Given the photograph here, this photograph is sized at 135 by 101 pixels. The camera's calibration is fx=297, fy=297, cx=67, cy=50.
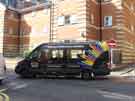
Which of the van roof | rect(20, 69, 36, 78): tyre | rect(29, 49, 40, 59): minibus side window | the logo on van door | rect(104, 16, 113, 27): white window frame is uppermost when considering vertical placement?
rect(104, 16, 113, 27): white window frame

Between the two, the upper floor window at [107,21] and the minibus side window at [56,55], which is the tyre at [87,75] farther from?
the upper floor window at [107,21]

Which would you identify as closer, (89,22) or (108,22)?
(89,22)

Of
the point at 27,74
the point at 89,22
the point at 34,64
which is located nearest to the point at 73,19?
the point at 89,22

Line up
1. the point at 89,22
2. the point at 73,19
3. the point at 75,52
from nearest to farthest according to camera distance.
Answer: the point at 75,52
the point at 89,22
the point at 73,19

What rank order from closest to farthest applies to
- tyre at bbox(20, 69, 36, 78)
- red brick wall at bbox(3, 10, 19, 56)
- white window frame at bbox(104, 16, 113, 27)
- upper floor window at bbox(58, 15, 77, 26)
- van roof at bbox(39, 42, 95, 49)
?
van roof at bbox(39, 42, 95, 49) → tyre at bbox(20, 69, 36, 78) → upper floor window at bbox(58, 15, 77, 26) → white window frame at bbox(104, 16, 113, 27) → red brick wall at bbox(3, 10, 19, 56)

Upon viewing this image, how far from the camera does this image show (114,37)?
3195cm

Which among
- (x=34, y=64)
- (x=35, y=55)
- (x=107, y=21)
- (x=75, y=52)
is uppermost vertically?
(x=107, y=21)

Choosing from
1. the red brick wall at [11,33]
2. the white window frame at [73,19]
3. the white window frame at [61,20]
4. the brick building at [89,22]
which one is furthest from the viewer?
the red brick wall at [11,33]

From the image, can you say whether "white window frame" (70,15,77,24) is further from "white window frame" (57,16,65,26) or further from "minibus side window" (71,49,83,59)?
"minibus side window" (71,49,83,59)

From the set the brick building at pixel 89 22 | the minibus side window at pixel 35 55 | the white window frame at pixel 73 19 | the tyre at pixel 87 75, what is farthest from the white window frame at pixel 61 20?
the tyre at pixel 87 75

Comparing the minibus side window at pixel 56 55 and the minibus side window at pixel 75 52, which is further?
the minibus side window at pixel 56 55

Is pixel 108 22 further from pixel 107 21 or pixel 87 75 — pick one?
pixel 87 75

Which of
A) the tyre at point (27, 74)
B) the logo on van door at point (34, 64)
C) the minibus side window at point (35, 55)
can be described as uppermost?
the minibus side window at point (35, 55)

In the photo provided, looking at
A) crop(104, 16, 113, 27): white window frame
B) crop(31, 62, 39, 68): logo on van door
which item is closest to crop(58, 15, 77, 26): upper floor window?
crop(104, 16, 113, 27): white window frame
